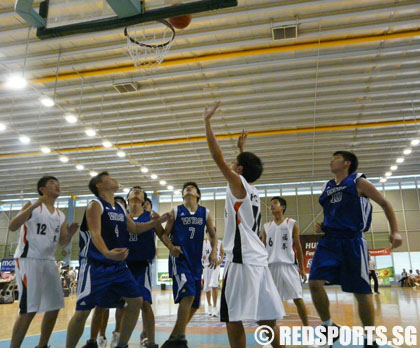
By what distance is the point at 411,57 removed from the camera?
1086 centimetres

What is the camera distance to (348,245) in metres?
3.83

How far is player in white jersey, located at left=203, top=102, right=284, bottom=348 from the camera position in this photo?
294 cm

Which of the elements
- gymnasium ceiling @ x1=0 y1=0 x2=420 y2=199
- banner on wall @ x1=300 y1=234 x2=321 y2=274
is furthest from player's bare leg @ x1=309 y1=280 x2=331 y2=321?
banner on wall @ x1=300 y1=234 x2=321 y2=274

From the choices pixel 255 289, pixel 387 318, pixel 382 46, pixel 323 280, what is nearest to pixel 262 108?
pixel 382 46

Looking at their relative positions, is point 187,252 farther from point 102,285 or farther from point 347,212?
point 347,212

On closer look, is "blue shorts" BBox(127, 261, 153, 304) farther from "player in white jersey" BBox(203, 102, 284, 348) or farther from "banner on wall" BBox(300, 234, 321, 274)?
"banner on wall" BBox(300, 234, 321, 274)

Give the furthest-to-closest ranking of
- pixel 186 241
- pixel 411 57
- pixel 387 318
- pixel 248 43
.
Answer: pixel 411 57, pixel 248 43, pixel 387 318, pixel 186 241

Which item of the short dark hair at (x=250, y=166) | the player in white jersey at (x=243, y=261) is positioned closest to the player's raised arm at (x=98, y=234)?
the player in white jersey at (x=243, y=261)

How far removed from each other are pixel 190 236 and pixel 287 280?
1920 millimetres

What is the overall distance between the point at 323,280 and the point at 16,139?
53.6 feet

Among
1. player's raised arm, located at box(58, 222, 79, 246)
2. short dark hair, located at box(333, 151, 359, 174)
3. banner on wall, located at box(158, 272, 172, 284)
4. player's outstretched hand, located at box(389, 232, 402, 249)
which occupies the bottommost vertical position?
banner on wall, located at box(158, 272, 172, 284)

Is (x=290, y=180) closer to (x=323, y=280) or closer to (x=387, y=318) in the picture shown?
(x=387, y=318)

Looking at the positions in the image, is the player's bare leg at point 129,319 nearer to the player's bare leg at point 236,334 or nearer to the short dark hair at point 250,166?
the player's bare leg at point 236,334

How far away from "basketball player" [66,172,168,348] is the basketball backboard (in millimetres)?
1910
